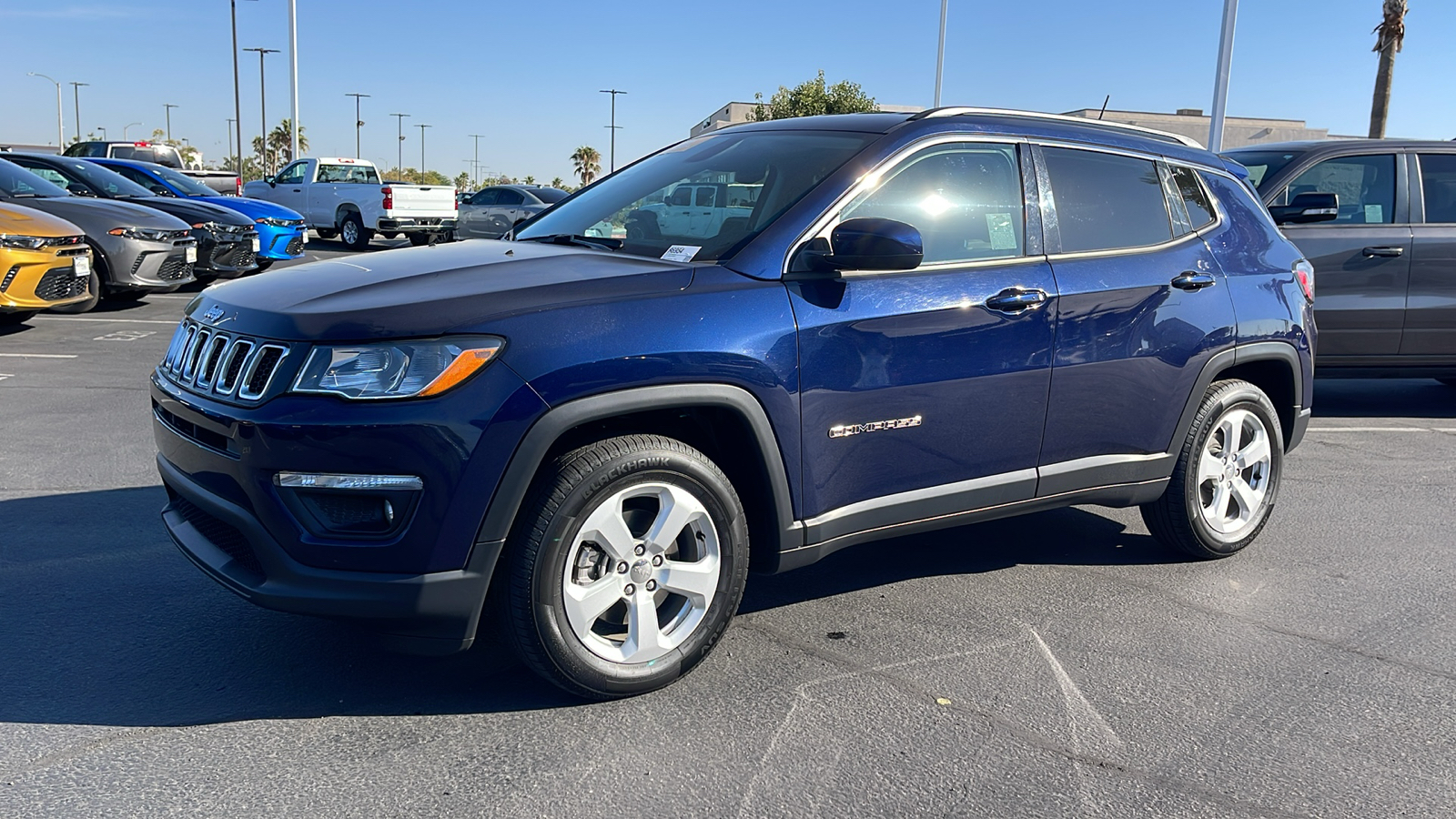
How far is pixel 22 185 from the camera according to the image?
1137cm

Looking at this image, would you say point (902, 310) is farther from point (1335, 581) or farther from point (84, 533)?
point (84, 533)

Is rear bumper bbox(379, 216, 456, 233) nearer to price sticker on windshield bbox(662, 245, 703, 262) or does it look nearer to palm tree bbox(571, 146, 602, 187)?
price sticker on windshield bbox(662, 245, 703, 262)

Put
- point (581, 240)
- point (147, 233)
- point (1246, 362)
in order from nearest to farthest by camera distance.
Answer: point (581, 240), point (1246, 362), point (147, 233)

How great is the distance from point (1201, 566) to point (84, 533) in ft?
15.1

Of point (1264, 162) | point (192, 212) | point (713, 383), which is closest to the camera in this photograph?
point (713, 383)

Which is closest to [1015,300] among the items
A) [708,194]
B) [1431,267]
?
[708,194]

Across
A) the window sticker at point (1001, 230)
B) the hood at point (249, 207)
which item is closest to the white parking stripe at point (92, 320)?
the hood at point (249, 207)

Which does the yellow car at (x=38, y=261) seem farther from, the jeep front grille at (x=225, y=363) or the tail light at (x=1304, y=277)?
the tail light at (x=1304, y=277)

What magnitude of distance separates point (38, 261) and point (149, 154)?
2269 cm

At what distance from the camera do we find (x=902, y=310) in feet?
11.8

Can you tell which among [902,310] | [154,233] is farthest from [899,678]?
[154,233]

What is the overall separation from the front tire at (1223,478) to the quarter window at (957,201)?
1246mm

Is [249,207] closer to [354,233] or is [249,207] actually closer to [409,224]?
[409,224]

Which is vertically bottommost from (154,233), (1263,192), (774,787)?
(774,787)
